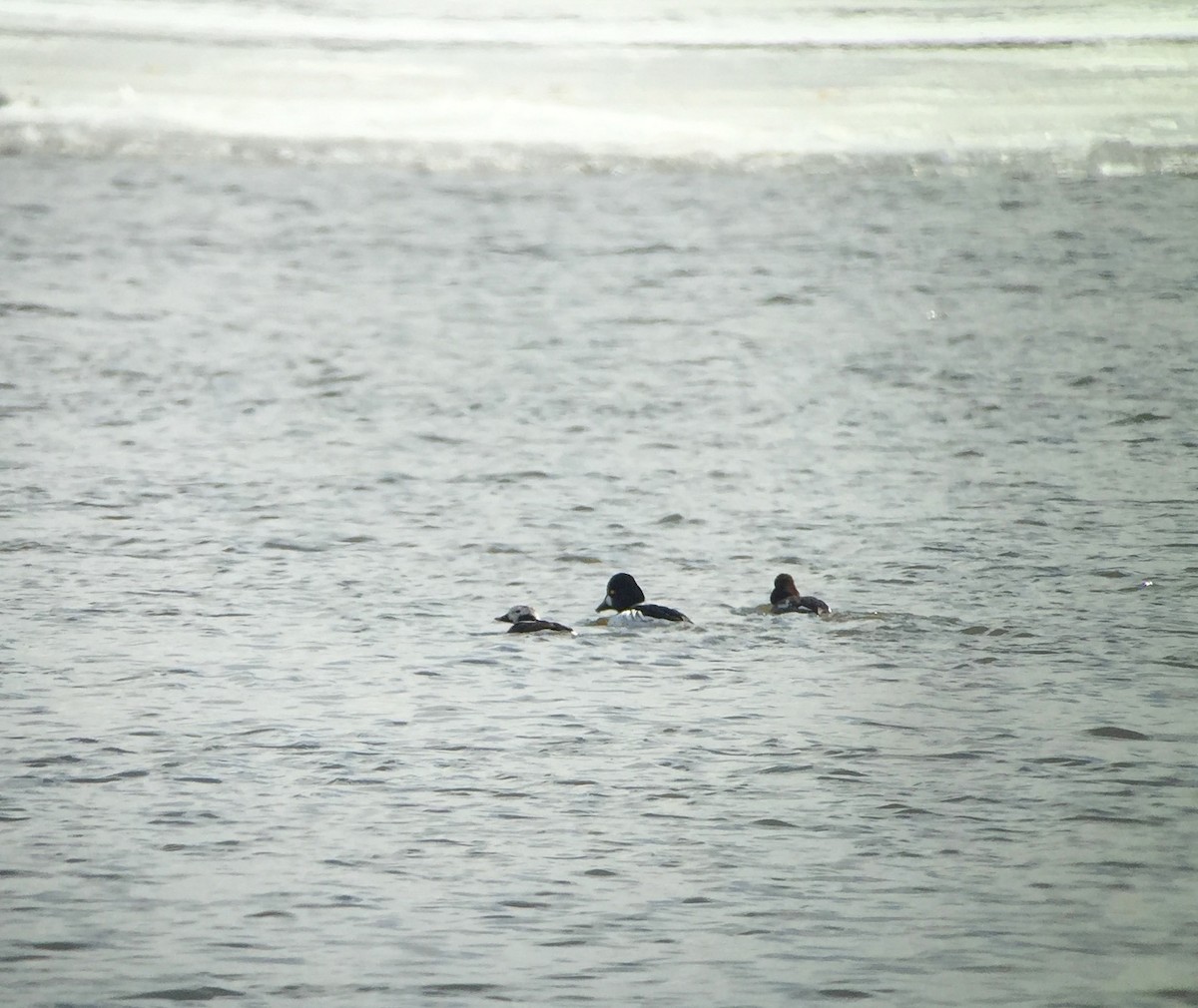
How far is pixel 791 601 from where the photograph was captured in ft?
35.4

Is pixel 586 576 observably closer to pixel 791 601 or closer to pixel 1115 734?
pixel 791 601

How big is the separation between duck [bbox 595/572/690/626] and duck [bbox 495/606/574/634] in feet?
0.79

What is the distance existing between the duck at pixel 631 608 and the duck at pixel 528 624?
241 millimetres

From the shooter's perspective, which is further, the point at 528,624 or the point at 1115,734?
the point at 528,624

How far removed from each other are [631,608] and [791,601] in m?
0.76

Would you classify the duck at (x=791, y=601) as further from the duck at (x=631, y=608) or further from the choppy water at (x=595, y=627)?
the duck at (x=631, y=608)

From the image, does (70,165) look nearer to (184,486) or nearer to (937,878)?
(184,486)

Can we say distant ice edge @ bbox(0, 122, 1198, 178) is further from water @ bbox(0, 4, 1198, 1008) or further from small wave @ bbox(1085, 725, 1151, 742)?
small wave @ bbox(1085, 725, 1151, 742)

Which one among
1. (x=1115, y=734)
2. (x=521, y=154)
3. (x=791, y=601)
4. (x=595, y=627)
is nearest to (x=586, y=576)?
(x=595, y=627)

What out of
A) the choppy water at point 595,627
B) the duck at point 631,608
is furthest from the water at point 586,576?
the duck at point 631,608

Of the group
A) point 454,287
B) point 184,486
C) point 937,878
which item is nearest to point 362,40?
point 454,287

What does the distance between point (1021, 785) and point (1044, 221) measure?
1673 cm

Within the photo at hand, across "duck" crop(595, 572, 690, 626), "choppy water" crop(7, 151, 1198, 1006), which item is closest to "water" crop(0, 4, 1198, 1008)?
"choppy water" crop(7, 151, 1198, 1006)

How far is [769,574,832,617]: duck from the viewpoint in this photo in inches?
424
